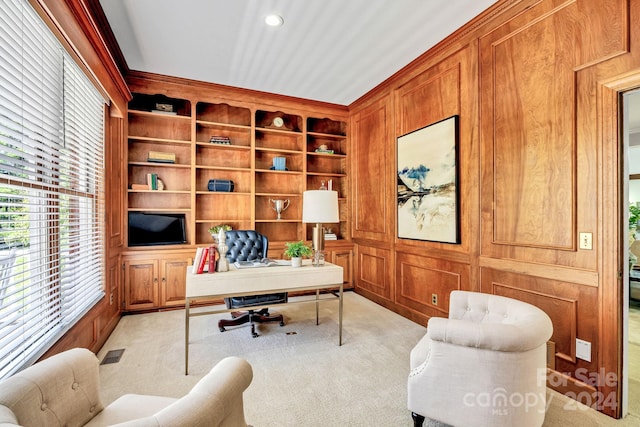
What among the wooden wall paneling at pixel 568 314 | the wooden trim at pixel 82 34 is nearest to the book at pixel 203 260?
the wooden trim at pixel 82 34

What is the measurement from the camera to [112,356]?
99.0 inches

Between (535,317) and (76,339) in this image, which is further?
(76,339)

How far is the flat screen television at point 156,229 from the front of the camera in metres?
3.64

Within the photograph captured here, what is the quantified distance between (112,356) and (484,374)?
2.77 m

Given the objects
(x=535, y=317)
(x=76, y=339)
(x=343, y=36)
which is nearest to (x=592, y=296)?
(x=535, y=317)

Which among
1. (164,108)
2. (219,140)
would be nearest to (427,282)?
(219,140)

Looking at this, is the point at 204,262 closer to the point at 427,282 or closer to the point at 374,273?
the point at 427,282

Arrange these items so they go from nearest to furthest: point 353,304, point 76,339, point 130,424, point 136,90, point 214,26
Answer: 1. point 130,424
2. point 76,339
3. point 214,26
4. point 136,90
5. point 353,304

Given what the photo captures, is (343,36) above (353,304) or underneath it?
above

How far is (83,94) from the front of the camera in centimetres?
238

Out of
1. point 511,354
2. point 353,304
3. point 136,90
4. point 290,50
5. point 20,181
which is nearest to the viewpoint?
point 511,354

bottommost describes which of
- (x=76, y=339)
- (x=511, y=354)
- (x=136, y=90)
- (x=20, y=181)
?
(x=76, y=339)

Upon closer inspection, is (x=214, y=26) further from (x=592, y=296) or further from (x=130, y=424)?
(x=592, y=296)

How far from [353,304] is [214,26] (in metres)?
3.42
